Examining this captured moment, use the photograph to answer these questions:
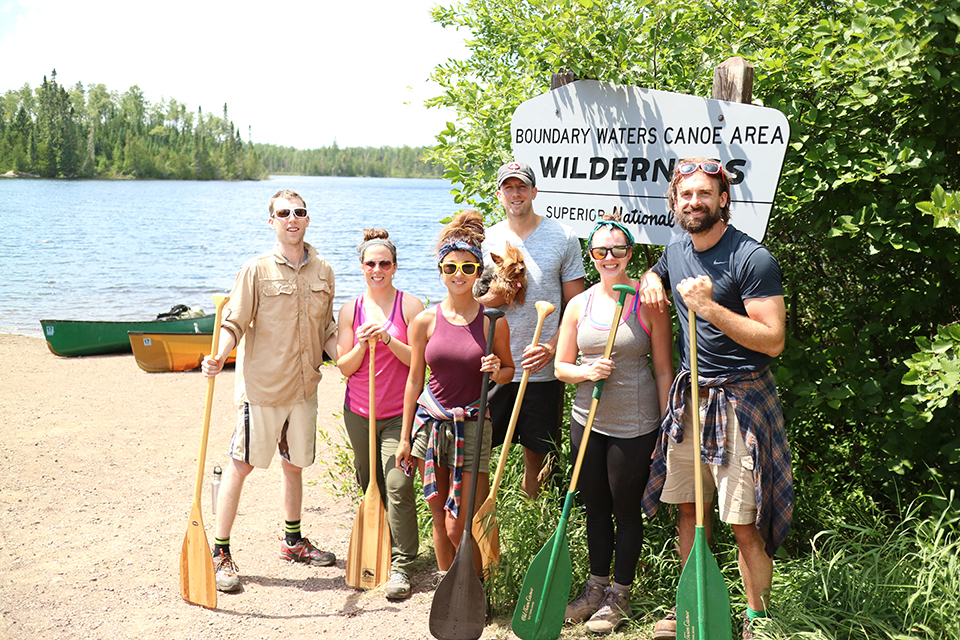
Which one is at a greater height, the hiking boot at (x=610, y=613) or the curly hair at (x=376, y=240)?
the curly hair at (x=376, y=240)

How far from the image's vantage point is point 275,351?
410cm

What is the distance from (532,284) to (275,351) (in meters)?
1.49

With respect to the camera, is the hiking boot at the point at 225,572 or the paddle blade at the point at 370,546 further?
the hiking boot at the point at 225,572

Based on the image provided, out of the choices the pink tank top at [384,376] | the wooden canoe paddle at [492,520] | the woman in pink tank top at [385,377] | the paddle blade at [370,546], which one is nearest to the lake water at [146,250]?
the woman in pink tank top at [385,377]

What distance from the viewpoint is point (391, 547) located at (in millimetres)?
4055

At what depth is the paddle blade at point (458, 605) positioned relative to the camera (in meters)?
3.35

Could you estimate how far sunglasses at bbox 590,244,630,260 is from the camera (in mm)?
3287

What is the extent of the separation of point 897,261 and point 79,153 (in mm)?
109356

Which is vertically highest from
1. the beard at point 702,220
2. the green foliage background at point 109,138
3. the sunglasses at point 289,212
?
the green foliage background at point 109,138

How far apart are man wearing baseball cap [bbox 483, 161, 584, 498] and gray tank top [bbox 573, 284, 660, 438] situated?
42cm

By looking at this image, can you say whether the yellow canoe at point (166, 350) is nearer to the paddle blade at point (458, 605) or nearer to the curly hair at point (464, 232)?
the curly hair at point (464, 232)

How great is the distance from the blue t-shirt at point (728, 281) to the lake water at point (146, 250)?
156cm

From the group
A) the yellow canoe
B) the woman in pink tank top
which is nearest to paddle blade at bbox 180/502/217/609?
the woman in pink tank top

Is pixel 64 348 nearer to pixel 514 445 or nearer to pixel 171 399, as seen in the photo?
pixel 171 399
